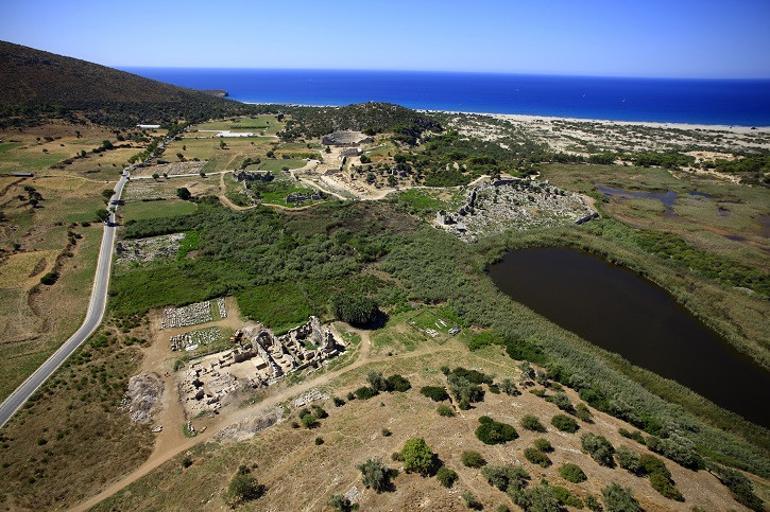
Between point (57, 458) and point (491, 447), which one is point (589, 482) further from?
point (57, 458)

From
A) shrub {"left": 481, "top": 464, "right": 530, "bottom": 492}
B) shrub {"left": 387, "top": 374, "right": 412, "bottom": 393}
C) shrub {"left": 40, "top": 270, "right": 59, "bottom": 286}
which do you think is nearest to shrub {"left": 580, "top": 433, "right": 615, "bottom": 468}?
shrub {"left": 481, "top": 464, "right": 530, "bottom": 492}

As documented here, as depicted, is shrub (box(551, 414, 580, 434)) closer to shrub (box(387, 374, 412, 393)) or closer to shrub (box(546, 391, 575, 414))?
shrub (box(546, 391, 575, 414))

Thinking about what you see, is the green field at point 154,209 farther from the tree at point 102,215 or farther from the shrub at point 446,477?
the shrub at point 446,477

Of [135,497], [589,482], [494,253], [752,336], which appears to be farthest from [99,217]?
[752,336]

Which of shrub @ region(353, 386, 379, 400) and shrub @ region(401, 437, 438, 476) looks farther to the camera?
shrub @ region(353, 386, 379, 400)

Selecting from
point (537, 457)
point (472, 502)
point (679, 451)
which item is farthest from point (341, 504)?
point (679, 451)
